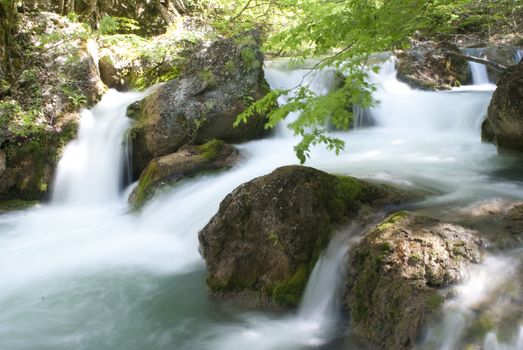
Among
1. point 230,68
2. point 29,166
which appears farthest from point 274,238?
point 29,166

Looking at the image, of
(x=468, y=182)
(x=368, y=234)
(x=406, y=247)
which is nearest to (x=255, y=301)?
(x=368, y=234)

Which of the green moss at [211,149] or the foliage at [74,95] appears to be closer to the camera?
the green moss at [211,149]

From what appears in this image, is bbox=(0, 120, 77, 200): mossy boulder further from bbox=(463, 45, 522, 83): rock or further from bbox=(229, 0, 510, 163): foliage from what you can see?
bbox=(463, 45, 522, 83): rock

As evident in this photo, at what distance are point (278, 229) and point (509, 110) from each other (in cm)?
379

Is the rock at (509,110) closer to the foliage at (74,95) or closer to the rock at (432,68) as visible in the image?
the rock at (432,68)

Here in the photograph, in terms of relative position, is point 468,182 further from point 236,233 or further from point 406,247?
point 236,233

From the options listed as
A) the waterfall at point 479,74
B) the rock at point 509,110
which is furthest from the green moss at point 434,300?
the waterfall at point 479,74

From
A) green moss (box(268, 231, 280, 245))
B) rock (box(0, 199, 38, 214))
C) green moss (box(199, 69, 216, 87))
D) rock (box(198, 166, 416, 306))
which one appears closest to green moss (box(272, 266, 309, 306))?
rock (box(198, 166, 416, 306))

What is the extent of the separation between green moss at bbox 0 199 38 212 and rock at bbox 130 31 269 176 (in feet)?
6.39

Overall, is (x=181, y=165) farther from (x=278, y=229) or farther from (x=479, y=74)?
(x=479, y=74)

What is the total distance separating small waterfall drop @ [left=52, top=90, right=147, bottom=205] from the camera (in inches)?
327

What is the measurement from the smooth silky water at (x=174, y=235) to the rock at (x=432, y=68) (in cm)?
101

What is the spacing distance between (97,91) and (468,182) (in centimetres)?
768

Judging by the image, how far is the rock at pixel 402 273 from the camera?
3018 mm
